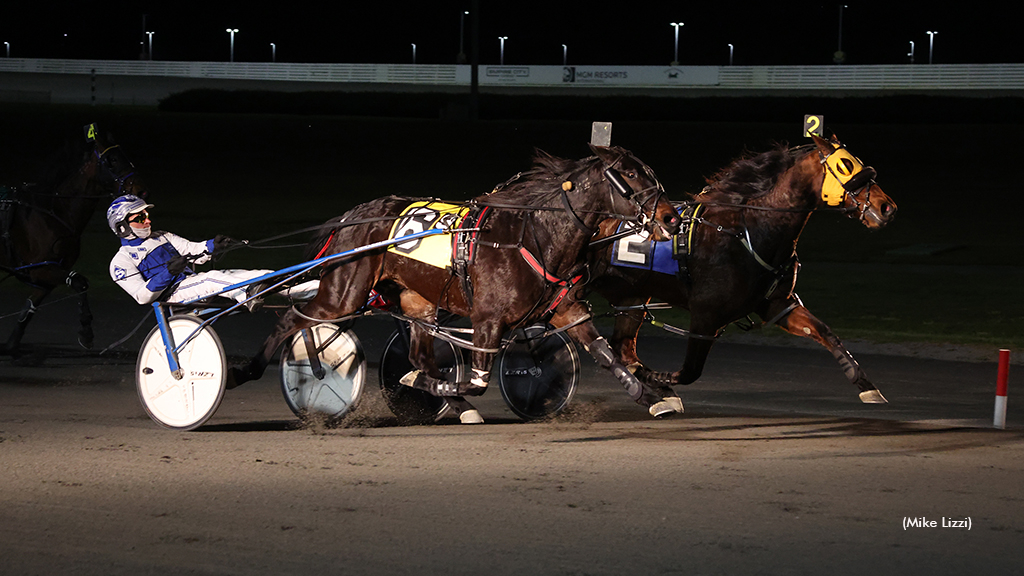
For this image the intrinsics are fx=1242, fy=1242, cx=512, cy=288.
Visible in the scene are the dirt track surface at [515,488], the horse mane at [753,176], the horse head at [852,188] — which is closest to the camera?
the dirt track surface at [515,488]

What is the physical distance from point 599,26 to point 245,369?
7761 cm

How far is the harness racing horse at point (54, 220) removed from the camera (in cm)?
1063

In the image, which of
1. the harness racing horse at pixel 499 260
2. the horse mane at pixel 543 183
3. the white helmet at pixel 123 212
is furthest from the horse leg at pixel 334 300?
the white helmet at pixel 123 212

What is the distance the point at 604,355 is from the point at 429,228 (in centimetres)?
140

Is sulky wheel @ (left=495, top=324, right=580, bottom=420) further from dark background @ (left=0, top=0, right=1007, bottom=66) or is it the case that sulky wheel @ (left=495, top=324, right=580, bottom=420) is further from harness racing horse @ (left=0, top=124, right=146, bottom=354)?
dark background @ (left=0, top=0, right=1007, bottom=66)

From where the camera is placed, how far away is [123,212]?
7840 mm

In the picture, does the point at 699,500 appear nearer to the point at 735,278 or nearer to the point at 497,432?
the point at 497,432

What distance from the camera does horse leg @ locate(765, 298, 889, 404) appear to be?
26.8 feet

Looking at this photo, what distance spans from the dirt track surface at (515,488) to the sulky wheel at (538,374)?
0.18 m

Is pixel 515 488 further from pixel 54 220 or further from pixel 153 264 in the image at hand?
pixel 54 220

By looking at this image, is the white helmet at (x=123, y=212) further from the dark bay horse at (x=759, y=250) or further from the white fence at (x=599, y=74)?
the white fence at (x=599, y=74)

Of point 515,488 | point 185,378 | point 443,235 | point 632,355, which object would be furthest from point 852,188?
point 185,378

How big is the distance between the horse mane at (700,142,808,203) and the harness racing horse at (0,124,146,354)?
5.04 meters

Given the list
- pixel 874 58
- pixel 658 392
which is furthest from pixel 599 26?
pixel 658 392
